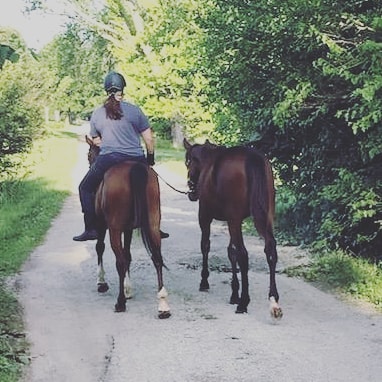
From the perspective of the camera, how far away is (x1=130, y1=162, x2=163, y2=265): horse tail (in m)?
7.67

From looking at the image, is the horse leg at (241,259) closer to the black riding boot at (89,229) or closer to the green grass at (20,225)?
the black riding boot at (89,229)

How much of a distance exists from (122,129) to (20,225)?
274 inches

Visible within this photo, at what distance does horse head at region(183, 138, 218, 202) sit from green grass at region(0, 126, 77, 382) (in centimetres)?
250

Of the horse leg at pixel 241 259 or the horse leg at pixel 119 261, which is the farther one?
the horse leg at pixel 119 261

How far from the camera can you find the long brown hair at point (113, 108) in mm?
8102

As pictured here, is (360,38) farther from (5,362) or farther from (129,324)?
(5,362)

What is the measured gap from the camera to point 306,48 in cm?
902

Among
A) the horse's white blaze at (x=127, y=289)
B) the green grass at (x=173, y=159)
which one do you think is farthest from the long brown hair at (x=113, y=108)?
the green grass at (x=173, y=159)

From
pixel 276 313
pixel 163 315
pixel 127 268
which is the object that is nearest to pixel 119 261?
pixel 127 268

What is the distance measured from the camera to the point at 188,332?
270 inches

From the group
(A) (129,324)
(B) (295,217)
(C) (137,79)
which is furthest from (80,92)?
(A) (129,324)

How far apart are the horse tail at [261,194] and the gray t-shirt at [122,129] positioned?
1.45m

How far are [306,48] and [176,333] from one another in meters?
4.15

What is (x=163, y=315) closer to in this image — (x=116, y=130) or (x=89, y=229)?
(x=89, y=229)
